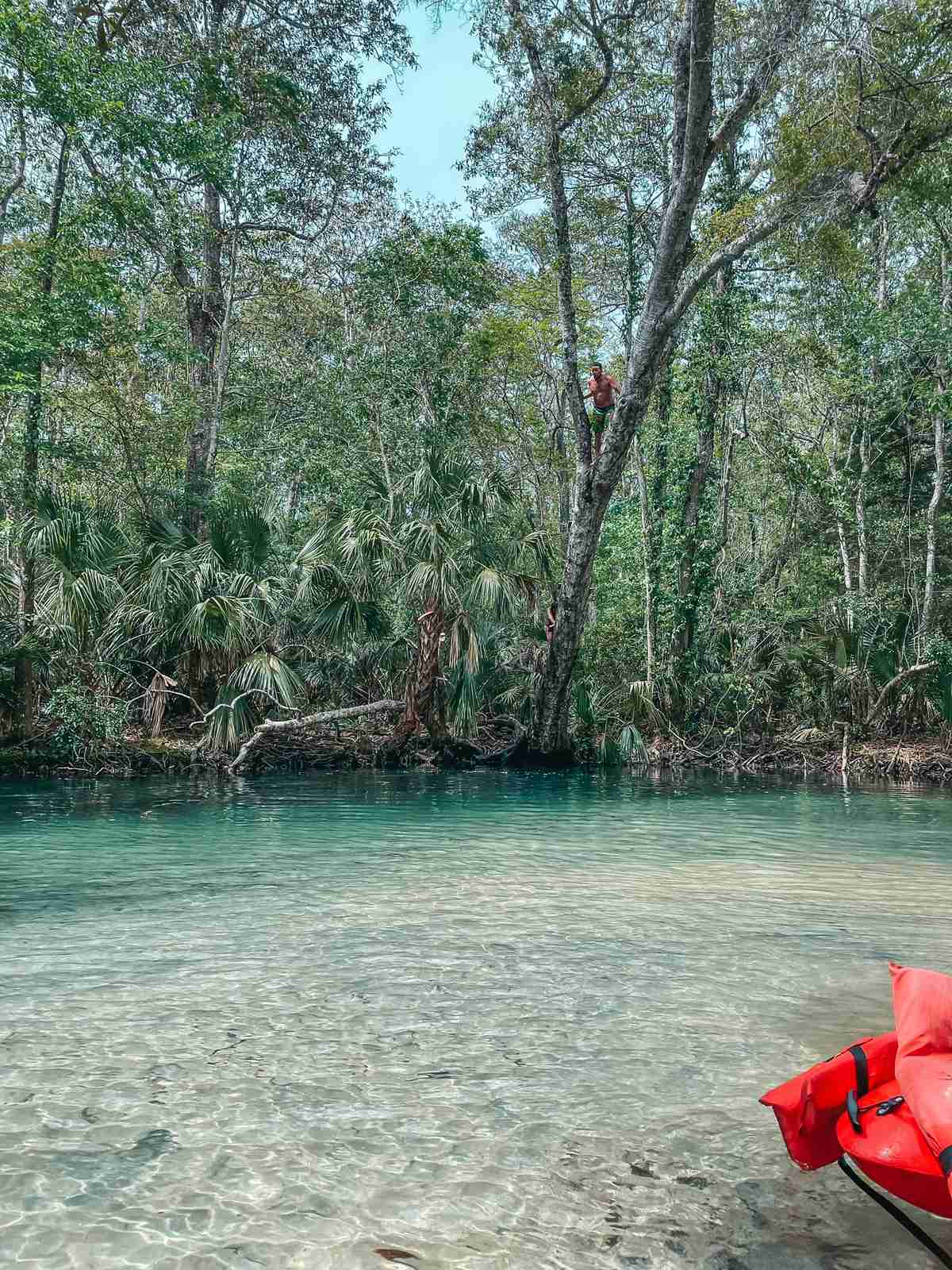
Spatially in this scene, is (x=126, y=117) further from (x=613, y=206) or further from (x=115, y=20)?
(x=613, y=206)

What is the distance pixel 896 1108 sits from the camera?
2.01m

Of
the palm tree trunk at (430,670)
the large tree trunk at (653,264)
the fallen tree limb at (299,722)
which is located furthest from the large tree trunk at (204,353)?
the large tree trunk at (653,264)

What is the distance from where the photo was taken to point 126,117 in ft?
43.9

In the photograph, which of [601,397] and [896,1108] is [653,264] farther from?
[896,1108]

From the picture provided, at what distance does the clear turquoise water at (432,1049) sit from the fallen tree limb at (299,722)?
528cm

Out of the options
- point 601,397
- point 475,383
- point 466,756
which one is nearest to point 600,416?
point 601,397

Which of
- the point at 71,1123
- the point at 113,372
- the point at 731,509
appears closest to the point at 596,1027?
the point at 71,1123

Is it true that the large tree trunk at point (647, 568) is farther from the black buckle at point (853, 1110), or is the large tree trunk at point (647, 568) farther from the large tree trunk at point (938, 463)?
the black buckle at point (853, 1110)

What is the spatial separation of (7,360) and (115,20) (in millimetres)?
10281

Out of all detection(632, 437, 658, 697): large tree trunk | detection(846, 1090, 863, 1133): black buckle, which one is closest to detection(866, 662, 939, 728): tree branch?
detection(632, 437, 658, 697): large tree trunk

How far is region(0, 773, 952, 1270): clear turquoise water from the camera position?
2229 mm

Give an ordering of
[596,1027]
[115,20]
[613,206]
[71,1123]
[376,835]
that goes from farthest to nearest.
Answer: [613,206] → [115,20] → [376,835] → [596,1027] → [71,1123]

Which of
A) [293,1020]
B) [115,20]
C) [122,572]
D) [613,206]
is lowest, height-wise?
[293,1020]

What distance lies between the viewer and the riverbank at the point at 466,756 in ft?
42.3
